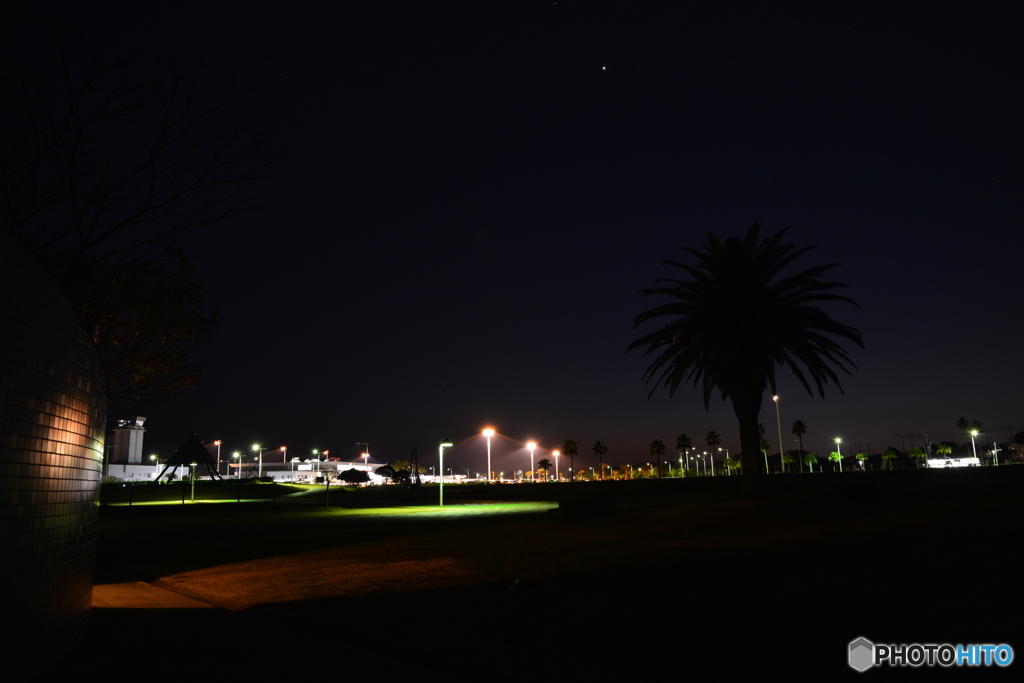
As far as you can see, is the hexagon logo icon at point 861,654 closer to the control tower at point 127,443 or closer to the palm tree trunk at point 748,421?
the palm tree trunk at point 748,421

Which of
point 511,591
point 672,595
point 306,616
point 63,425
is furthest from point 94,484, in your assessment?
point 672,595

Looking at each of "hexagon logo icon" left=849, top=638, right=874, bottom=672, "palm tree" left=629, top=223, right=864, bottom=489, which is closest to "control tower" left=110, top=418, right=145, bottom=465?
"palm tree" left=629, top=223, right=864, bottom=489

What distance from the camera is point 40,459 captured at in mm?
6898

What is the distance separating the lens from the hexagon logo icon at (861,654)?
6.20m

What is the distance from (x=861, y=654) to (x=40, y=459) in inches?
353

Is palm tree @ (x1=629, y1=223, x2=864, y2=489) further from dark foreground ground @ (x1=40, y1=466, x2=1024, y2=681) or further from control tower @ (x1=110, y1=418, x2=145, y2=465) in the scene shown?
control tower @ (x1=110, y1=418, x2=145, y2=465)

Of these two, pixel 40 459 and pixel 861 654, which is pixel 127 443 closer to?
pixel 40 459

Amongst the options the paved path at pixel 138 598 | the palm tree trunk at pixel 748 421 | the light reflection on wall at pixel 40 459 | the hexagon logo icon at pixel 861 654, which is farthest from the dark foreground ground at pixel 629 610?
the palm tree trunk at pixel 748 421

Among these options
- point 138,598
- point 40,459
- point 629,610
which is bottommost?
point 138,598

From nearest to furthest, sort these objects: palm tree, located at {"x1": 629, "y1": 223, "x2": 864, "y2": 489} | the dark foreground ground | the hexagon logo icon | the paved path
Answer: the hexagon logo icon
the dark foreground ground
the paved path
palm tree, located at {"x1": 629, "y1": 223, "x2": 864, "y2": 489}

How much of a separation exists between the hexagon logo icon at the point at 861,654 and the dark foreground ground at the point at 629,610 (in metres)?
0.15

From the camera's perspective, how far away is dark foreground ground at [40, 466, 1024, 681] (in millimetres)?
6770

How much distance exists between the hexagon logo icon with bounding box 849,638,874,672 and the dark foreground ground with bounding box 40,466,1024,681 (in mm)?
150

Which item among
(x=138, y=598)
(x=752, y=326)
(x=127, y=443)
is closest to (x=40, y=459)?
(x=138, y=598)
